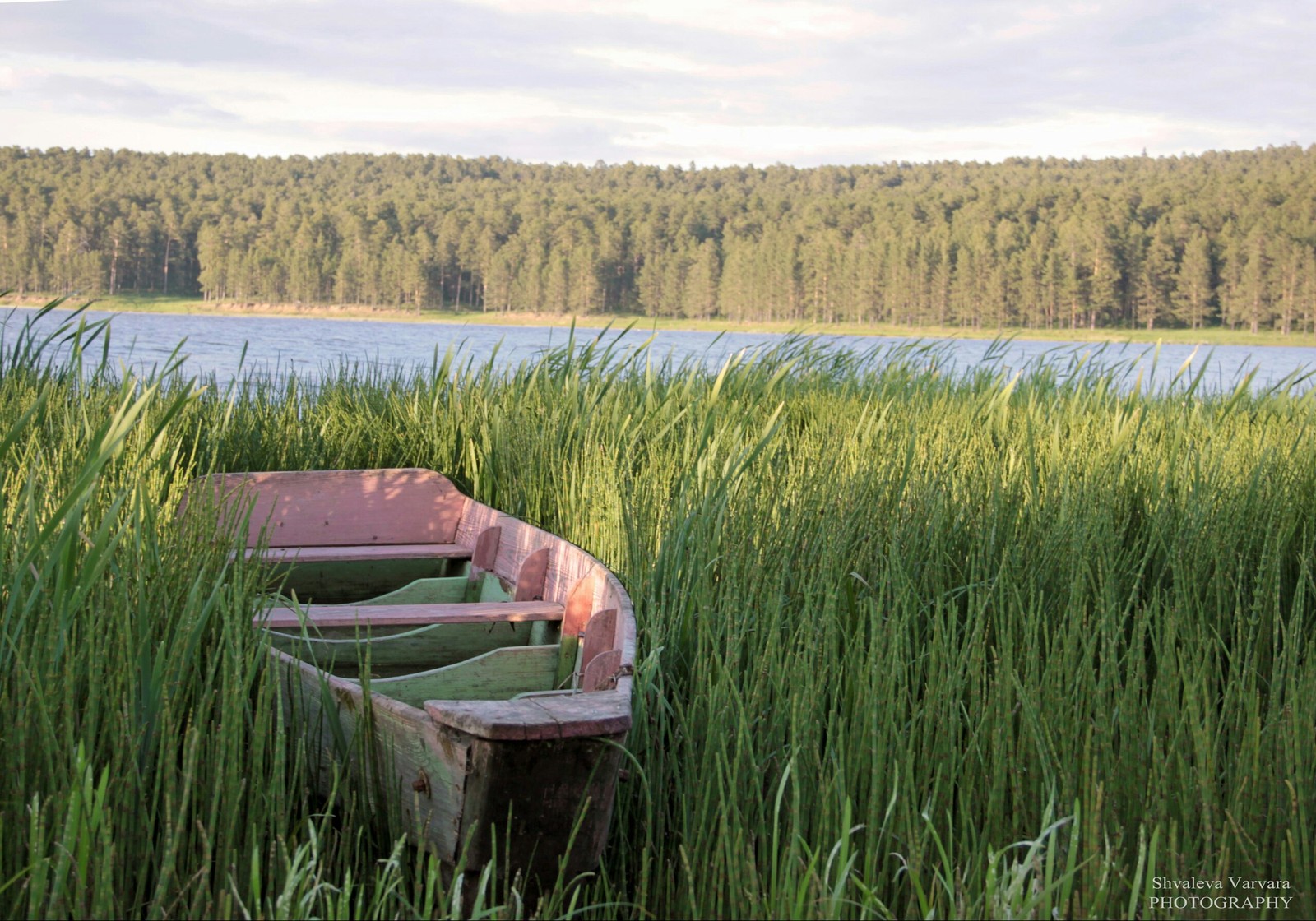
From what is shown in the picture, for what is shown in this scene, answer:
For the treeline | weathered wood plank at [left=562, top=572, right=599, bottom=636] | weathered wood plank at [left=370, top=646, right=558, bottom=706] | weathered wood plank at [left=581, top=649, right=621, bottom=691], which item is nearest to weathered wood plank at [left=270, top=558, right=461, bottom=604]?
weathered wood plank at [left=562, top=572, right=599, bottom=636]

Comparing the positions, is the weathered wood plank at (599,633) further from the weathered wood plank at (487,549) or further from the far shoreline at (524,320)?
the far shoreline at (524,320)

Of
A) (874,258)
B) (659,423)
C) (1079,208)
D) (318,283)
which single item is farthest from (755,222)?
(659,423)

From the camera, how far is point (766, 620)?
1979 mm

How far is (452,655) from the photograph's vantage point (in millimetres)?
2467

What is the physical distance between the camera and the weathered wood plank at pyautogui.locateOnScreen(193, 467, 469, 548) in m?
Answer: 3.46

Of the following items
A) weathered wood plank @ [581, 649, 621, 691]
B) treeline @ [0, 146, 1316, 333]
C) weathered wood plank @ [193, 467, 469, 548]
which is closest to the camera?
weathered wood plank @ [581, 649, 621, 691]

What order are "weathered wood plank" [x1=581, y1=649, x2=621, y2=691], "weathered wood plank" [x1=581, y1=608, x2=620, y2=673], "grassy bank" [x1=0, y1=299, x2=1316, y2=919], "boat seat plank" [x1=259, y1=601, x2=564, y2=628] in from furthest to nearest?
"boat seat plank" [x1=259, y1=601, x2=564, y2=628]
"weathered wood plank" [x1=581, y1=608, x2=620, y2=673]
"weathered wood plank" [x1=581, y1=649, x2=621, y2=691]
"grassy bank" [x1=0, y1=299, x2=1316, y2=919]

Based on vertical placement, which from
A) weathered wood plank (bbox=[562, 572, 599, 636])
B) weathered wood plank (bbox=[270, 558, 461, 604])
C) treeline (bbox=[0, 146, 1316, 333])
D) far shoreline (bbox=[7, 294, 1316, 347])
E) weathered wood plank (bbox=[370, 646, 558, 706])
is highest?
treeline (bbox=[0, 146, 1316, 333])

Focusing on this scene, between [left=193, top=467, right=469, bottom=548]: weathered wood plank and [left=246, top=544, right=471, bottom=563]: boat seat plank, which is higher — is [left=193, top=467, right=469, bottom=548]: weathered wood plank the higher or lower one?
→ the higher one

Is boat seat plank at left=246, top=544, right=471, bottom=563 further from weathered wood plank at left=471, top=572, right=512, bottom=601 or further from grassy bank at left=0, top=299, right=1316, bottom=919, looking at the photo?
grassy bank at left=0, top=299, right=1316, bottom=919

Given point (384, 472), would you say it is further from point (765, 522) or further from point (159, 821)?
point (159, 821)

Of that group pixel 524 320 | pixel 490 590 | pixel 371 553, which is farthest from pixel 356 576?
pixel 524 320

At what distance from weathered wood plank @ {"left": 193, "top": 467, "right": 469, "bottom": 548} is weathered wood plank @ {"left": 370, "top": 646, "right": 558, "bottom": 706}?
1492mm

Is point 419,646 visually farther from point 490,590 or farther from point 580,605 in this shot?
point 490,590
